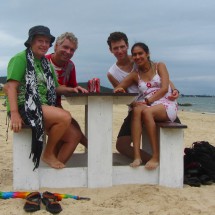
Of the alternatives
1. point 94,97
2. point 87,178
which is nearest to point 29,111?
point 94,97

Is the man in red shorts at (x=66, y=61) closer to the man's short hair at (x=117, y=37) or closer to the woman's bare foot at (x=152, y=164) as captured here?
the man's short hair at (x=117, y=37)

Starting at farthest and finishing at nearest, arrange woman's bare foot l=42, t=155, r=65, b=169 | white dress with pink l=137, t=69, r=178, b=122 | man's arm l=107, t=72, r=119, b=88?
man's arm l=107, t=72, r=119, b=88
white dress with pink l=137, t=69, r=178, b=122
woman's bare foot l=42, t=155, r=65, b=169

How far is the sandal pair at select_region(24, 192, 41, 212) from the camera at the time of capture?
3277mm

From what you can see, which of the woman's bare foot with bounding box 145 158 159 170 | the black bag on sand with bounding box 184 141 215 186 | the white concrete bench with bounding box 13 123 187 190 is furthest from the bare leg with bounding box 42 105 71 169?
the black bag on sand with bounding box 184 141 215 186

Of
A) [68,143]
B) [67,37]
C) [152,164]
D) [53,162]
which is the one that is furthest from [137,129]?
[67,37]

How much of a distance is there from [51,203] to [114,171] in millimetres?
1029

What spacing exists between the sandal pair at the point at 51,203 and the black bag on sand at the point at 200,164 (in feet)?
5.80

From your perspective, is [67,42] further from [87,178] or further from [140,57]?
[87,178]

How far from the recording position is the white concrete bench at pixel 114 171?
12.8 feet

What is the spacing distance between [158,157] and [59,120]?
1.27 m

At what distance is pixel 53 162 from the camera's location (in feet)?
13.4

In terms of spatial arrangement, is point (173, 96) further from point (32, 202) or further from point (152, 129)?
point (32, 202)

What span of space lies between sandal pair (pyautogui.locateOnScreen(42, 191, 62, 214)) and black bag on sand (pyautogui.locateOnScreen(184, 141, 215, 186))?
1.77 metres

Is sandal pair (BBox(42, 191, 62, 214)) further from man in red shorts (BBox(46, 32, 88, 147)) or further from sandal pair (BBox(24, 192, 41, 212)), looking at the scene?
man in red shorts (BBox(46, 32, 88, 147))
